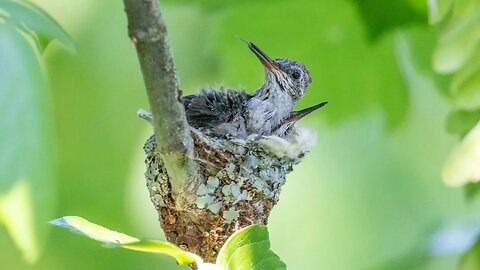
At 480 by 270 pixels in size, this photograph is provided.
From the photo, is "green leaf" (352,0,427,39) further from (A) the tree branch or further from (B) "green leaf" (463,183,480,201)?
(A) the tree branch

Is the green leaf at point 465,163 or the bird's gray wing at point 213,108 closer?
the green leaf at point 465,163

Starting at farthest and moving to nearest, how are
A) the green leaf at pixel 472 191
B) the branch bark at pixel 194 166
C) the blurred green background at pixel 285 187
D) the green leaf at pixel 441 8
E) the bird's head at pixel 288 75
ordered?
the blurred green background at pixel 285 187 < the bird's head at pixel 288 75 < the green leaf at pixel 472 191 < the green leaf at pixel 441 8 < the branch bark at pixel 194 166

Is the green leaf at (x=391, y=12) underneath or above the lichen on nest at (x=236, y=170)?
above

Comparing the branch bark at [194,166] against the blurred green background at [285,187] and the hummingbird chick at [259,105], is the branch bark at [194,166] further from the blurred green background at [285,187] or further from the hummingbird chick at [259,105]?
the blurred green background at [285,187]

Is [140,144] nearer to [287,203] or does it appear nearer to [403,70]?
[287,203]

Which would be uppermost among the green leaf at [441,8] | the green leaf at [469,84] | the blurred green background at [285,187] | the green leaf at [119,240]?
the blurred green background at [285,187]

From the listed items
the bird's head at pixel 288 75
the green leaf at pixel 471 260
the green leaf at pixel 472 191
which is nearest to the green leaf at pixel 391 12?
the bird's head at pixel 288 75
